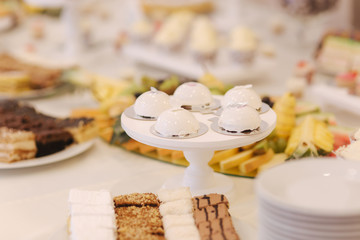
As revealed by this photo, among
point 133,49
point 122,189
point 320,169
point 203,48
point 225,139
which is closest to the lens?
point 320,169

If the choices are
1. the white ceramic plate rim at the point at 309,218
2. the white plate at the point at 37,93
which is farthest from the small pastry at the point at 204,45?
the white ceramic plate rim at the point at 309,218

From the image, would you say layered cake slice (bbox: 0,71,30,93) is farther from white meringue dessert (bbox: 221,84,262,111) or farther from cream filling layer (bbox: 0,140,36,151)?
white meringue dessert (bbox: 221,84,262,111)

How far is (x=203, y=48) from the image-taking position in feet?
7.54

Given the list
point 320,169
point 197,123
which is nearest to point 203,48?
point 197,123

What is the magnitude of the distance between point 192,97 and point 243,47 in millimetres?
1064

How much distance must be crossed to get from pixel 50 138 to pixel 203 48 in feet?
3.36

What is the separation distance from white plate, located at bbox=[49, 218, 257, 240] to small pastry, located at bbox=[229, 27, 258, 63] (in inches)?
52.8

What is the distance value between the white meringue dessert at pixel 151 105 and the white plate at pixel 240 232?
1.06 ft

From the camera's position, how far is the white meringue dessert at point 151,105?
1.19 meters

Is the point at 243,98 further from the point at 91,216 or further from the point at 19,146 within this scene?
the point at 19,146

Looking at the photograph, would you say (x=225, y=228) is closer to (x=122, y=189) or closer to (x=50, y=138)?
(x=122, y=189)

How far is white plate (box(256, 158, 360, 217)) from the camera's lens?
0.78 meters

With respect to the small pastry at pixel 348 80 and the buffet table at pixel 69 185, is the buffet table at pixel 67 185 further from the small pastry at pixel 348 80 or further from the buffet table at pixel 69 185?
the small pastry at pixel 348 80

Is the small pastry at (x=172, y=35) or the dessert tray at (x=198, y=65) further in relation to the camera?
the small pastry at (x=172, y=35)
